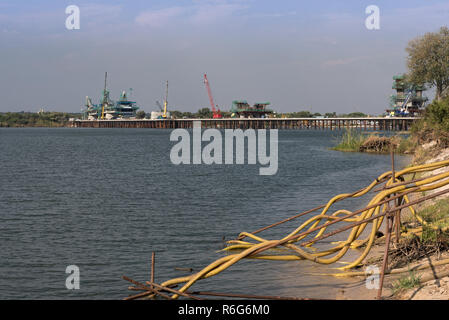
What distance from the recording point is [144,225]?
55.2 feet

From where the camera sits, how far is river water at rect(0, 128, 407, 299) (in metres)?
10.3

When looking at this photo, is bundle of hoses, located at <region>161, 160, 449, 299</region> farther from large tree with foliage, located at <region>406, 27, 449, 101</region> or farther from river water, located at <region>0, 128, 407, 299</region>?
large tree with foliage, located at <region>406, 27, 449, 101</region>

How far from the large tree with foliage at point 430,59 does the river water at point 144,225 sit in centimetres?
4667

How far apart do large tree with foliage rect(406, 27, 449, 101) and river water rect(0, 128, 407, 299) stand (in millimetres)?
46672

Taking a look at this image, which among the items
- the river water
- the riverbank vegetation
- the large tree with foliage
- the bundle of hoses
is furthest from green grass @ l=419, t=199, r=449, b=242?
the large tree with foliage

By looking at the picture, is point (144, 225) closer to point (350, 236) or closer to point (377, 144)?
point (350, 236)

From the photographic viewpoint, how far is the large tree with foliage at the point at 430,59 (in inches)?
2985

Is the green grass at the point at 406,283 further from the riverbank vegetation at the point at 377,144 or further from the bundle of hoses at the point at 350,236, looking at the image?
the riverbank vegetation at the point at 377,144

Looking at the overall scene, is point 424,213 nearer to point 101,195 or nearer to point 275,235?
point 275,235

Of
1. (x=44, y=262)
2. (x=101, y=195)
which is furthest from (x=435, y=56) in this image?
(x=44, y=262)

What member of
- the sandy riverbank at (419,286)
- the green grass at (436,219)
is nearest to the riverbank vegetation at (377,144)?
the green grass at (436,219)

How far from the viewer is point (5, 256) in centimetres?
1277

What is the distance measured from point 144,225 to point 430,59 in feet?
231
